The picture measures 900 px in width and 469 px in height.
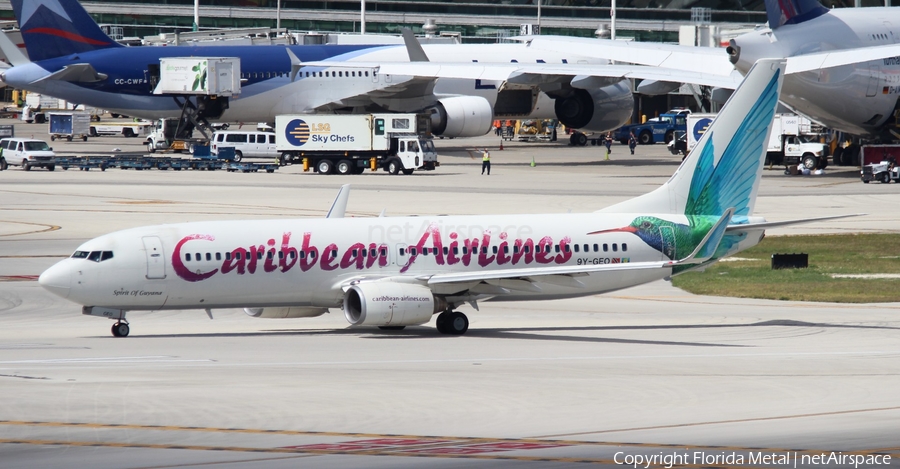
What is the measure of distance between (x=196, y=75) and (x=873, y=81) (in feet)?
145

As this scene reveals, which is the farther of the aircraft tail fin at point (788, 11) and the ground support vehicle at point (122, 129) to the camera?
the ground support vehicle at point (122, 129)

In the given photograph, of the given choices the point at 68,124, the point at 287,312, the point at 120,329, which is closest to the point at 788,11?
the point at 287,312

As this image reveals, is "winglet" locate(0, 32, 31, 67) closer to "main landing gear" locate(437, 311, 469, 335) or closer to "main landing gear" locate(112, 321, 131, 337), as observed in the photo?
"main landing gear" locate(112, 321, 131, 337)

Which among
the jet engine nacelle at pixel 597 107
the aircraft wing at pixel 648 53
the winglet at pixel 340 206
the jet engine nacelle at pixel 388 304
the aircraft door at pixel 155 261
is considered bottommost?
the jet engine nacelle at pixel 388 304

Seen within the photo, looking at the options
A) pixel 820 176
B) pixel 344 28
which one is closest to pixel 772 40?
pixel 820 176

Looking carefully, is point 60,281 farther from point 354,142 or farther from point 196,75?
point 196,75

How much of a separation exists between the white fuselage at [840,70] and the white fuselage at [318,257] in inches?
1552

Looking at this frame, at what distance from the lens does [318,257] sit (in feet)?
94.6

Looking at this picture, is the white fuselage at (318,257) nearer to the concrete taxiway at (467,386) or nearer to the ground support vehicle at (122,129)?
the concrete taxiway at (467,386)

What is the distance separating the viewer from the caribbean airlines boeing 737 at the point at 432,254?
27984 millimetres

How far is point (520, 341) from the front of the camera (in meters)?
28.7

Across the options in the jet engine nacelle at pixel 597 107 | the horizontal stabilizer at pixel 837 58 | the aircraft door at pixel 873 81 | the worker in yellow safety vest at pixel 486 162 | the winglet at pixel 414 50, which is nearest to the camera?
the horizontal stabilizer at pixel 837 58

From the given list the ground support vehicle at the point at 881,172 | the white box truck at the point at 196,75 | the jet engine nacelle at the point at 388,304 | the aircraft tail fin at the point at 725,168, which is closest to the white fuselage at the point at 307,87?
the white box truck at the point at 196,75

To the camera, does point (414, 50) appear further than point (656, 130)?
No
